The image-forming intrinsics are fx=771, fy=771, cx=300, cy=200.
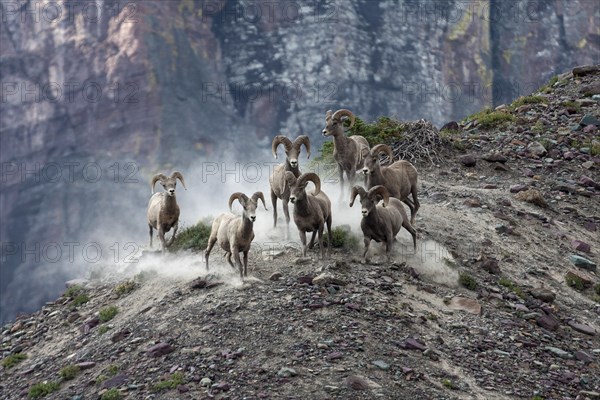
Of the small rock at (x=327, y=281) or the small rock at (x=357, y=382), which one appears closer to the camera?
the small rock at (x=357, y=382)

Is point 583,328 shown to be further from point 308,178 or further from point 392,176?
point 308,178

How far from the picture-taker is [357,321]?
14.4m

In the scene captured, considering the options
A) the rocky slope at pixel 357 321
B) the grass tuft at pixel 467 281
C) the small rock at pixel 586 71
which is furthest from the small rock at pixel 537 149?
the grass tuft at pixel 467 281

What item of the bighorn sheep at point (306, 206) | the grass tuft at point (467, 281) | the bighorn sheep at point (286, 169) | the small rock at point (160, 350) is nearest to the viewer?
the small rock at point (160, 350)

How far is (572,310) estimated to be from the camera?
17.7 meters

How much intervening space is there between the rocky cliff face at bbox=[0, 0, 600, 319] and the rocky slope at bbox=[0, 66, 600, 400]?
6166 centimetres

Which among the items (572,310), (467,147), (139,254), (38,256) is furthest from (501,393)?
(38,256)

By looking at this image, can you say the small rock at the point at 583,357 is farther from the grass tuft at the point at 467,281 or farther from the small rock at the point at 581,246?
the small rock at the point at 581,246

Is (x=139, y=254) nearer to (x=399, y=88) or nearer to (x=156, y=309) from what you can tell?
(x=156, y=309)

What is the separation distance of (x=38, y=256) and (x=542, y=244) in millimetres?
69603

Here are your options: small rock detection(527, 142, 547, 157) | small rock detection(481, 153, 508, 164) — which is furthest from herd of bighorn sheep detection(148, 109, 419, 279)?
small rock detection(527, 142, 547, 157)

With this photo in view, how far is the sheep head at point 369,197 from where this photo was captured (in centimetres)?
1664

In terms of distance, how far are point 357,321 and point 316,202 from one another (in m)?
3.56

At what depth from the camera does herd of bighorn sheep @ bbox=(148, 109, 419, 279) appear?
16.4 meters
